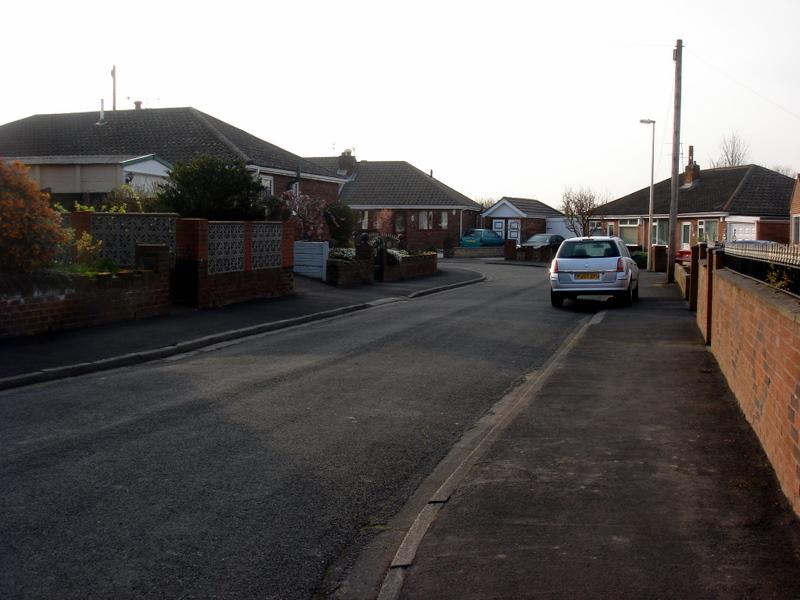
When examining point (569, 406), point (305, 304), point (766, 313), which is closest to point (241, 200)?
point (305, 304)

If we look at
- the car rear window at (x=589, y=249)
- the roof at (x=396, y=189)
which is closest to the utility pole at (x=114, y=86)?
the roof at (x=396, y=189)

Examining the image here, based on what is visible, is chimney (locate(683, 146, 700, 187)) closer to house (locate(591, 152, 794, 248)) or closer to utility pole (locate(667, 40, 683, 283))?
house (locate(591, 152, 794, 248))

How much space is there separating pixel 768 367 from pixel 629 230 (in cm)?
5533

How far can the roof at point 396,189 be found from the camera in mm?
62781

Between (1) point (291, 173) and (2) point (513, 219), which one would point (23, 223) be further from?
(2) point (513, 219)

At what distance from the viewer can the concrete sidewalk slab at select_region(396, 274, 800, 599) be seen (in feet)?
13.9

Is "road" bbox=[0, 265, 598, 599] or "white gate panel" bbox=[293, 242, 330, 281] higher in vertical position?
"white gate panel" bbox=[293, 242, 330, 281]

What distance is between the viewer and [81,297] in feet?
46.4

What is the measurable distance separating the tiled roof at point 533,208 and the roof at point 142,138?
36.3 meters

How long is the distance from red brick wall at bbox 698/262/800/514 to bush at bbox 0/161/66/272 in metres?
9.62

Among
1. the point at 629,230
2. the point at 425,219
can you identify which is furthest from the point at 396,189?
the point at 629,230

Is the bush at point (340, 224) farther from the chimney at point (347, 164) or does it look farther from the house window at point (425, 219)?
the chimney at point (347, 164)

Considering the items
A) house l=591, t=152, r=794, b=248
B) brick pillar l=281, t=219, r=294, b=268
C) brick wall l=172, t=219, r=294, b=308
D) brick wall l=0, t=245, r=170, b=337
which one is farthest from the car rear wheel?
house l=591, t=152, r=794, b=248

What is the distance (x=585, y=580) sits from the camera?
423cm
